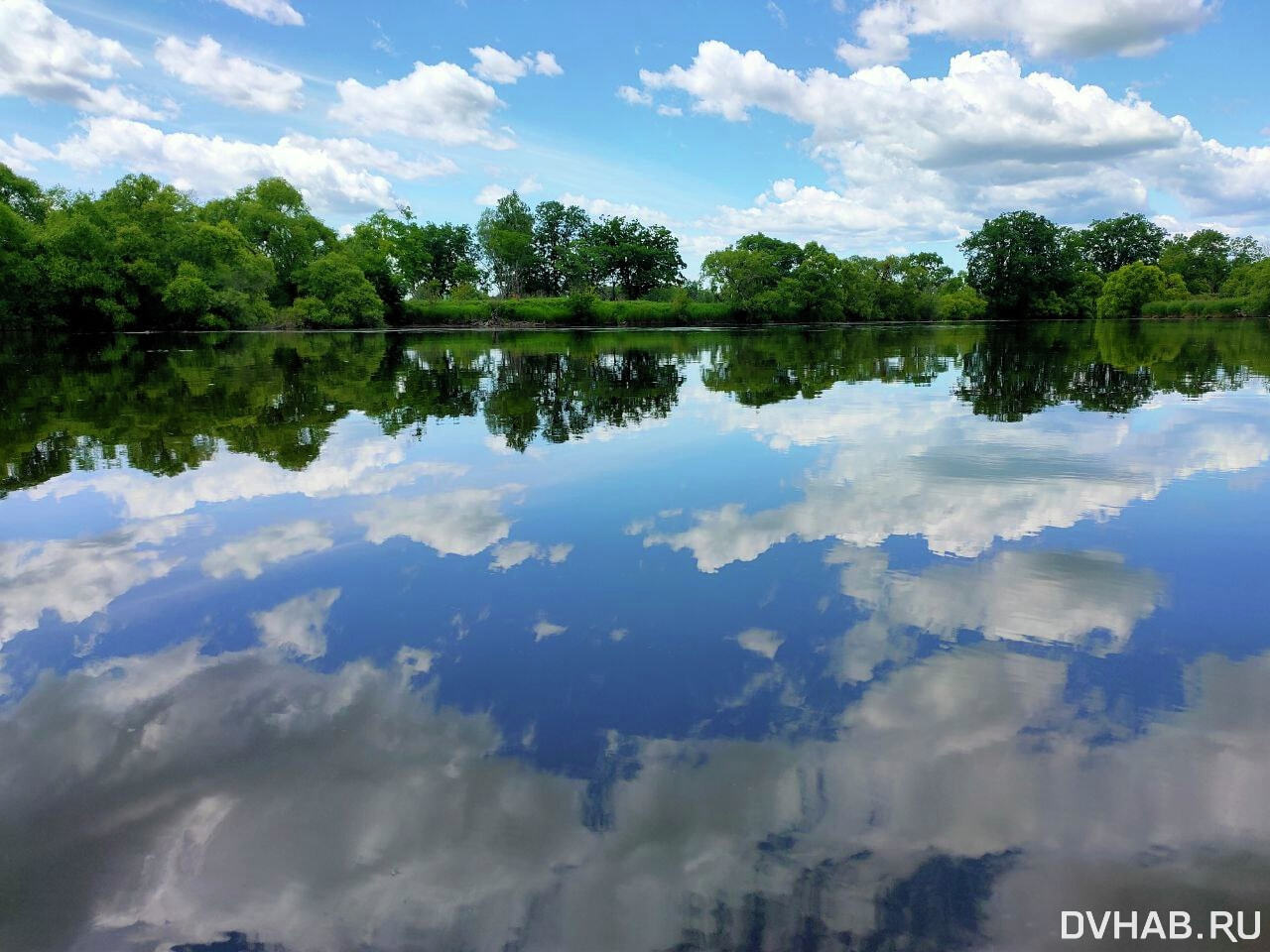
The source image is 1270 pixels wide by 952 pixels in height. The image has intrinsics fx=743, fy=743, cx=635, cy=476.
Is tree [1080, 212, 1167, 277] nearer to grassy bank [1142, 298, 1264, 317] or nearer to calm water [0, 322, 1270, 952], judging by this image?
grassy bank [1142, 298, 1264, 317]

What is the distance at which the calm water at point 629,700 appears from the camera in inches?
150

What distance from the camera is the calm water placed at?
3.80 metres

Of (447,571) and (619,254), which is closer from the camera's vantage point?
(447,571)

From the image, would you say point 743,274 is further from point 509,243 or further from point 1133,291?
point 1133,291

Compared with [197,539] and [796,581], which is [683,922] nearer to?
[796,581]

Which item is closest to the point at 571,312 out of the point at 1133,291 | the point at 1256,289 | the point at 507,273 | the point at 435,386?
the point at 507,273

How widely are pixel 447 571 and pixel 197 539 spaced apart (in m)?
3.64

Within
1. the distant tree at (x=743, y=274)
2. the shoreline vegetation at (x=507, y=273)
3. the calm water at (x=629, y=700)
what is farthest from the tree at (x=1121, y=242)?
the calm water at (x=629, y=700)

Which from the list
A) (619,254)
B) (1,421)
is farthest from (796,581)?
(619,254)

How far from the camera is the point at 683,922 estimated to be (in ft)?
11.8

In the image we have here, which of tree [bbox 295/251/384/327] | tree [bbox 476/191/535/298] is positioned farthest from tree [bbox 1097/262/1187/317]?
tree [bbox 295/251/384/327]

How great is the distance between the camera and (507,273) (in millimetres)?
124062

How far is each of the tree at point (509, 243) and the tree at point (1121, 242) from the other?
108 m

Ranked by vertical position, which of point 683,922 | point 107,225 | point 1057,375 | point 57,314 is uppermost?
point 107,225
